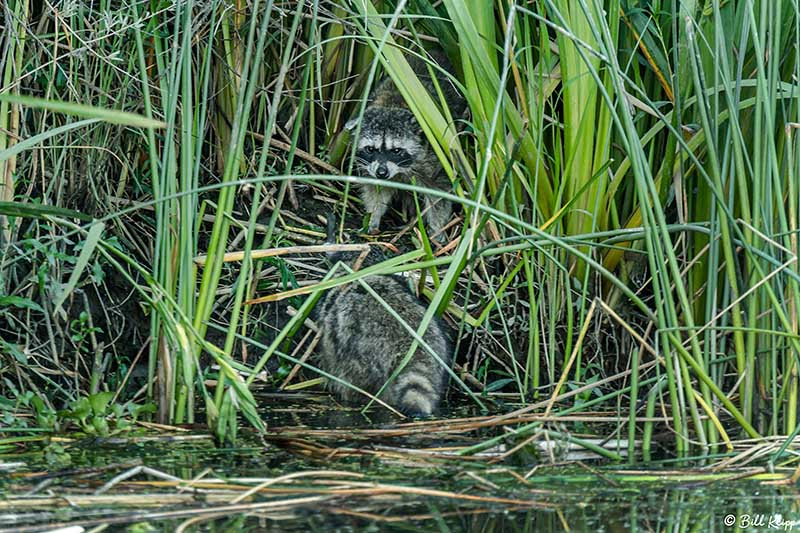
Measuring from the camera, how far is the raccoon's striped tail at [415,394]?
4.12 m

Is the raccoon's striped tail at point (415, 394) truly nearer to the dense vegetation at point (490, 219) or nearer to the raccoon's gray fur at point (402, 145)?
the dense vegetation at point (490, 219)

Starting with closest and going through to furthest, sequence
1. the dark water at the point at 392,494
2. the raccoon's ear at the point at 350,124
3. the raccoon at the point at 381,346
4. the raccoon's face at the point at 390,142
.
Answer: the dark water at the point at 392,494, the raccoon at the point at 381,346, the raccoon's ear at the point at 350,124, the raccoon's face at the point at 390,142

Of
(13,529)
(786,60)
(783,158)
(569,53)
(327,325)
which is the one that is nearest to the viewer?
(13,529)

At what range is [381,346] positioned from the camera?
454 cm

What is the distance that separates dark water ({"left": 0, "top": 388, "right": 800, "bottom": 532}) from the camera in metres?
2.76

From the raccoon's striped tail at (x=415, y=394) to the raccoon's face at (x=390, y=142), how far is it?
6.57 feet

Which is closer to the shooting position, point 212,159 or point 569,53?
point 569,53

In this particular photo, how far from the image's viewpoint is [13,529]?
2.63 m

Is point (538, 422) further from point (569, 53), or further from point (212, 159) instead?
point (212, 159)

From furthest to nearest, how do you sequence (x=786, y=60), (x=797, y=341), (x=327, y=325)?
(x=327, y=325) → (x=786, y=60) → (x=797, y=341)

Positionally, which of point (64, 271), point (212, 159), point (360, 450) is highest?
point (212, 159)

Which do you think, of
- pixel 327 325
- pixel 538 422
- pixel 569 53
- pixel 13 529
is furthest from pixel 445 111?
pixel 13 529

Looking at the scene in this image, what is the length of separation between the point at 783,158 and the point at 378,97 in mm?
3042

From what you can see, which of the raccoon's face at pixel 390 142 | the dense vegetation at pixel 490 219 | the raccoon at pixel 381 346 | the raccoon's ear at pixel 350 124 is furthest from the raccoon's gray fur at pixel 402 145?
the raccoon at pixel 381 346
